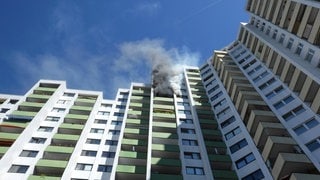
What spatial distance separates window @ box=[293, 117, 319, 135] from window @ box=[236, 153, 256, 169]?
4.72 meters

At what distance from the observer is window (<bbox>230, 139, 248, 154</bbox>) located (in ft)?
117

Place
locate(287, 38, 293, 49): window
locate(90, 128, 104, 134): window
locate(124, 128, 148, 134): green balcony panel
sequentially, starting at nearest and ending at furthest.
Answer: locate(287, 38, 293, 49): window → locate(124, 128, 148, 134): green balcony panel → locate(90, 128, 104, 134): window

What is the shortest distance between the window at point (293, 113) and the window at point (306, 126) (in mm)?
1674

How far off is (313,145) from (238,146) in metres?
9.14

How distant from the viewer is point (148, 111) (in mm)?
49375

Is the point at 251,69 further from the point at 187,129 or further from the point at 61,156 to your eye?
the point at 61,156

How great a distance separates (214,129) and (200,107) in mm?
5179

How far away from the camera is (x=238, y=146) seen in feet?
120

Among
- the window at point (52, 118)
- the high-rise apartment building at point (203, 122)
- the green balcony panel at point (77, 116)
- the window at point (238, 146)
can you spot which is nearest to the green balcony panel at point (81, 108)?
the high-rise apartment building at point (203, 122)

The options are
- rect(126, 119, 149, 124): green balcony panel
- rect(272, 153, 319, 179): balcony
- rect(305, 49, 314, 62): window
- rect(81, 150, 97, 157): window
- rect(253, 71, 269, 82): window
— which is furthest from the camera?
rect(126, 119, 149, 124): green balcony panel

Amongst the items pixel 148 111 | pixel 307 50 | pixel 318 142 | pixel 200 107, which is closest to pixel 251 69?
pixel 200 107

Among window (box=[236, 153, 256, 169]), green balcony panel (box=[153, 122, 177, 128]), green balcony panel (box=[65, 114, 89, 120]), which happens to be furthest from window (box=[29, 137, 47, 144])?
window (box=[236, 153, 256, 169])

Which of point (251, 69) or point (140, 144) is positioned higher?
point (251, 69)

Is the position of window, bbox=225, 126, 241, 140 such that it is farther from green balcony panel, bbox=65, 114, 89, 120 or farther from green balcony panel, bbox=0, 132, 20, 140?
green balcony panel, bbox=0, 132, 20, 140
